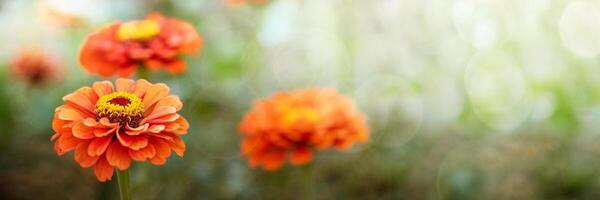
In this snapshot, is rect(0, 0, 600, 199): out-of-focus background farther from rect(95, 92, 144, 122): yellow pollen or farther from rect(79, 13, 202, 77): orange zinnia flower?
rect(95, 92, 144, 122): yellow pollen

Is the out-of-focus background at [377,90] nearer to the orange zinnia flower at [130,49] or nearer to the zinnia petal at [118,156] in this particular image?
the orange zinnia flower at [130,49]

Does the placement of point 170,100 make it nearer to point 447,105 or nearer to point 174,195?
point 174,195

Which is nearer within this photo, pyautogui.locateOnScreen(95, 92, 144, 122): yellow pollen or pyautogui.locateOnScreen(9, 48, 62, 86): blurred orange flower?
pyautogui.locateOnScreen(95, 92, 144, 122): yellow pollen

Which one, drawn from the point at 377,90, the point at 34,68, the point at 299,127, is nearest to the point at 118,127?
the point at 299,127

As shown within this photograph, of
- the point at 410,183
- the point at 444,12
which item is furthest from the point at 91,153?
the point at 444,12

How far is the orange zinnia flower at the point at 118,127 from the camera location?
0.50m

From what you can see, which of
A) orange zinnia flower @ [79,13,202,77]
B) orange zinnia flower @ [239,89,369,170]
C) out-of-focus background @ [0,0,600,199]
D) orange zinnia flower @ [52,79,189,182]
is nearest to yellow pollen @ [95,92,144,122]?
orange zinnia flower @ [52,79,189,182]

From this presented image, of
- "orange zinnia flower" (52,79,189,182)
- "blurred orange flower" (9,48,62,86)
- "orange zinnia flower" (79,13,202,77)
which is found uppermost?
"blurred orange flower" (9,48,62,86)

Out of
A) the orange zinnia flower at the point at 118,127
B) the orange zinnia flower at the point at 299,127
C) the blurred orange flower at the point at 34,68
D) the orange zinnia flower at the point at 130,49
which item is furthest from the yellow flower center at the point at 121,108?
the blurred orange flower at the point at 34,68

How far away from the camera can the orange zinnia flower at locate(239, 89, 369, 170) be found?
821 millimetres

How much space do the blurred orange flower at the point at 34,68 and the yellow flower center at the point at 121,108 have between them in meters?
0.77

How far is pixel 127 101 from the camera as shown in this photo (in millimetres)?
538

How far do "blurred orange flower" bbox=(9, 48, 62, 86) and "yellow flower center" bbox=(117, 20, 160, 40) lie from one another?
0.57m

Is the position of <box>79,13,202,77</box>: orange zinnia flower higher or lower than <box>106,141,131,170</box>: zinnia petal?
higher
